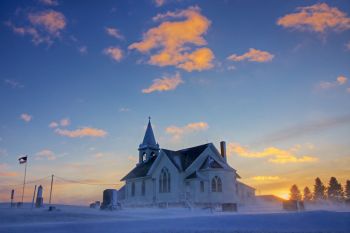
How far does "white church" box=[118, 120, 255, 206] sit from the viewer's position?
46.2 m

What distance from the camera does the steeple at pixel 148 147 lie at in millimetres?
66688

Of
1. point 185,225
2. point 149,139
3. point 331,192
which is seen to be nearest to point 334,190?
point 331,192

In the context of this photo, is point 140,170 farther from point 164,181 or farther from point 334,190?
point 334,190

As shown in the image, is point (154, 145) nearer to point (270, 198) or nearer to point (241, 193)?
point (241, 193)

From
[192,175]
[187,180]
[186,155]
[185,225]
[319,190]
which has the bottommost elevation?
[185,225]

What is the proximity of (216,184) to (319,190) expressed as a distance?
66.3 metres

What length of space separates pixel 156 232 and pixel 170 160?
1449 inches

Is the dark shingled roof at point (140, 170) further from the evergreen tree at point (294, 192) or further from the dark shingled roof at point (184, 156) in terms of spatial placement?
the evergreen tree at point (294, 192)

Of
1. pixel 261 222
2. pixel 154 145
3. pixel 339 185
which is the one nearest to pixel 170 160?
pixel 154 145

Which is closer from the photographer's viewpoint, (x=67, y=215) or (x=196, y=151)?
(x=67, y=215)

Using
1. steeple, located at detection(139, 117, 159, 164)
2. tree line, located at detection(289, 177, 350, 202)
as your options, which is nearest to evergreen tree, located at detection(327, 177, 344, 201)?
tree line, located at detection(289, 177, 350, 202)

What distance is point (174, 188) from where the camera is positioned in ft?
162

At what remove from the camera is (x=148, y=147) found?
2623 inches

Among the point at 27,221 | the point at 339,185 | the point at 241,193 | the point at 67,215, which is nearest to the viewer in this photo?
the point at 27,221
